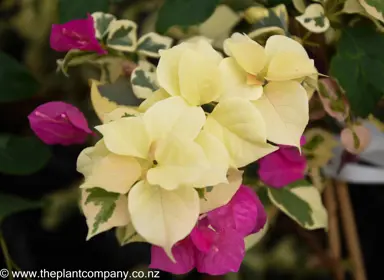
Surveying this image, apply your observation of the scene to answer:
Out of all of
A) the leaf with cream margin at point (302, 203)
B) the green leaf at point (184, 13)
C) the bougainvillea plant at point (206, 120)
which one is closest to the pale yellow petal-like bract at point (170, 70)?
the bougainvillea plant at point (206, 120)

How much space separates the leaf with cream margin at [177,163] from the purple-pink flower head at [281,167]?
18 centimetres

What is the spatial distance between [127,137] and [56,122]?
0.13 m

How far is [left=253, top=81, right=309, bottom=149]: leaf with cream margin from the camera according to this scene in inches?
17.1

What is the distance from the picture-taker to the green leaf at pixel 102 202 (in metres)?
0.42

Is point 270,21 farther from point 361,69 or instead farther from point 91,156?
point 91,156

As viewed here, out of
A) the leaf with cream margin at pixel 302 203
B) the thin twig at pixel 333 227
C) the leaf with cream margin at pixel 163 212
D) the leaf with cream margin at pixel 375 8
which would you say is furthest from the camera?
the thin twig at pixel 333 227

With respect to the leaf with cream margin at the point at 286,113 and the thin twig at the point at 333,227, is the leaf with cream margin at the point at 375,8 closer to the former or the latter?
the leaf with cream margin at the point at 286,113

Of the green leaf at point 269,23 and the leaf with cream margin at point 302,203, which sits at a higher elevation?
the green leaf at point 269,23

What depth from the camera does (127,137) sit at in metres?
0.40

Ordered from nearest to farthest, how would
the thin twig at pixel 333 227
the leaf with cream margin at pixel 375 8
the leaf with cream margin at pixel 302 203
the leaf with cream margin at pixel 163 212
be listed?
the leaf with cream margin at pixel 163 212 → the leaf with cream margin at pixel 375 8 → the leaf with cream margin at pixel 302 203 → the thin twig at pixel 333 227

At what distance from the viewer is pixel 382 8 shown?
0.50m

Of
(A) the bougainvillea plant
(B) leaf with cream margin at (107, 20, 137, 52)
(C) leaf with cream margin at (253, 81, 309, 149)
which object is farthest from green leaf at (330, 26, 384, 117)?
(B) leaf with cream margin at (107, 20, 137, 52)

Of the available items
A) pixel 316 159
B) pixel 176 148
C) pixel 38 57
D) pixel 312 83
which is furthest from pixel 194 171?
pixel 38 57

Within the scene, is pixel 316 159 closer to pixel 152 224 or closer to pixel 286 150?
pixel 286 150
